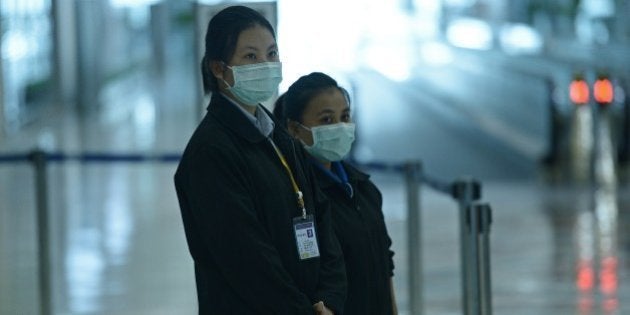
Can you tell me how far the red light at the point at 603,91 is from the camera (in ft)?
66.5

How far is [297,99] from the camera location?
4406 millimetres

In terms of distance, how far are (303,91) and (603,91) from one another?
16.5m

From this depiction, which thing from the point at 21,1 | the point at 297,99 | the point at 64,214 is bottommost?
the point at 64,214

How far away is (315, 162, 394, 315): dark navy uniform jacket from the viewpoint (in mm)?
4293

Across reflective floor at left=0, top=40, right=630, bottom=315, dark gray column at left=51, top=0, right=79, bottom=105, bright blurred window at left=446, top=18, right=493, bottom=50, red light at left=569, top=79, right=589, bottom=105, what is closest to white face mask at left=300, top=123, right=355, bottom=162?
reflective floor at left=0, top=40, right=630, bottom=315

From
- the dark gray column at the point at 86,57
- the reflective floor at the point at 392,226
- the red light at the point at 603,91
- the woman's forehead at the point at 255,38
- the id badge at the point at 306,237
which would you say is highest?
the dark gray column at the point at 86,57

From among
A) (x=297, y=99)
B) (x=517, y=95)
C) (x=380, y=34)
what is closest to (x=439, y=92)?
(x=517, y=95)

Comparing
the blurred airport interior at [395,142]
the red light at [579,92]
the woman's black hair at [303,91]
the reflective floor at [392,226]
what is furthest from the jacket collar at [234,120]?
the red light at [579,92]

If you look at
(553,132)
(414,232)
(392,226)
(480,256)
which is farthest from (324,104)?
(553,132)

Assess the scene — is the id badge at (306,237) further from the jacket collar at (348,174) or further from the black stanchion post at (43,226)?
the black stanchion post at (43,226)

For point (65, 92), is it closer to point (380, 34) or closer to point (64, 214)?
point (380, 34)

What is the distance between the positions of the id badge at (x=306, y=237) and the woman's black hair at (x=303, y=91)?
0.69 metres

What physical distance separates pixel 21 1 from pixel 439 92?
354 inches

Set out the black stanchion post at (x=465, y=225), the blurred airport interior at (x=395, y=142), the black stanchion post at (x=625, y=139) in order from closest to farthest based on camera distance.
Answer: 1. the black stanchion post at (x=465, y=225)
2. the blurred airport interior at (x=395, y=142)
3. the black stanchion post at (x=625, y=139)
